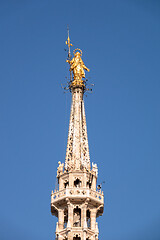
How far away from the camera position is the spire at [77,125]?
92.5m

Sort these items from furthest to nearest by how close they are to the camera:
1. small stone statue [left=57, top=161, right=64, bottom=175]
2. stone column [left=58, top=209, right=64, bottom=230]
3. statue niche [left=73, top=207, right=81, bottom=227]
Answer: small stone statue [left=57, top=161, right=64, bottom=175] < statue niche [left=73, top=207, right=81, bottom=227] < stone column [left=58, top=209, right=64, bottom=230]

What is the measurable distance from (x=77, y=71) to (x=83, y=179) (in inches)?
711

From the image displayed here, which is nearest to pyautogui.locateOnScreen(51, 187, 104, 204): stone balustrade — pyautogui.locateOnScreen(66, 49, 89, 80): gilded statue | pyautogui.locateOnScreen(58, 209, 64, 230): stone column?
pyautogui.locateOnScreen(58, 209, 64, 230): stone column

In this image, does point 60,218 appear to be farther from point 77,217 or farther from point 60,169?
point 60,169

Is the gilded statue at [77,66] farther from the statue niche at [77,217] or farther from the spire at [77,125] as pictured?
the statue niche at [77,217]

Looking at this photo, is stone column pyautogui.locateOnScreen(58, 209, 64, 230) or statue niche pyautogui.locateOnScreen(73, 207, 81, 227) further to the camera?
statue niche pyautogui.locateOnScreen(73, 207, 81, 227)

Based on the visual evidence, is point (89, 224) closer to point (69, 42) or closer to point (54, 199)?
point (54, 199)

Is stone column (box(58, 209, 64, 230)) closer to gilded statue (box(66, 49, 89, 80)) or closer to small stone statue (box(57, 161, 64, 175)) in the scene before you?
small stone statue (box(57, 161, 64, 175))

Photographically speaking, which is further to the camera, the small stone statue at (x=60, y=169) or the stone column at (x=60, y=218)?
the small stone statue at (x=60, y=169)

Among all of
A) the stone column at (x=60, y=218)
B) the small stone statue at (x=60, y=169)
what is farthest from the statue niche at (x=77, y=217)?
the small stone statue at (x=60, y=169)

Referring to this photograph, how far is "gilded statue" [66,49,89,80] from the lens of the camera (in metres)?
102

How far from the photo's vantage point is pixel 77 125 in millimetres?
96812

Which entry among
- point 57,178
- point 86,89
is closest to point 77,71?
point 86,89

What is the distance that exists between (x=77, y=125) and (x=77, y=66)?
9.73 metres
